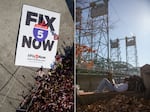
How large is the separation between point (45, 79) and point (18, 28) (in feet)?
1.77

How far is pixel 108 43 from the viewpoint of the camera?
2.43 metres

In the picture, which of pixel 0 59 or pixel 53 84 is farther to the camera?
pixel 53 84

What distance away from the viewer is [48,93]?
2.47 metres

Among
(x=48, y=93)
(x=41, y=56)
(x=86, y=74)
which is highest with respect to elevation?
(x=41, y=56)

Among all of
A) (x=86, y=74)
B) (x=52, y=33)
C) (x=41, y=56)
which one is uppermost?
(x=52, y=33)

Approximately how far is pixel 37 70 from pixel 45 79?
0.12 metres

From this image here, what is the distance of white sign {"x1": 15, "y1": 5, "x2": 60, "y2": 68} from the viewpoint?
7.75 ft

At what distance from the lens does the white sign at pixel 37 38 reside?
7.75ft

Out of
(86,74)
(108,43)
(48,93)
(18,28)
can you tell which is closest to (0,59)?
(18,28)

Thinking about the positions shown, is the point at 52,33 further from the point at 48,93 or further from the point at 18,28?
the point at 48,93

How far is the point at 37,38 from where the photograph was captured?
2.43 meters

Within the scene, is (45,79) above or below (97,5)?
below

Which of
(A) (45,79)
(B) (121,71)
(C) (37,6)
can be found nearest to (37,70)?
(A) (45,79)

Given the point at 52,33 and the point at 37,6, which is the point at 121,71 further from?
the point at 37,6
